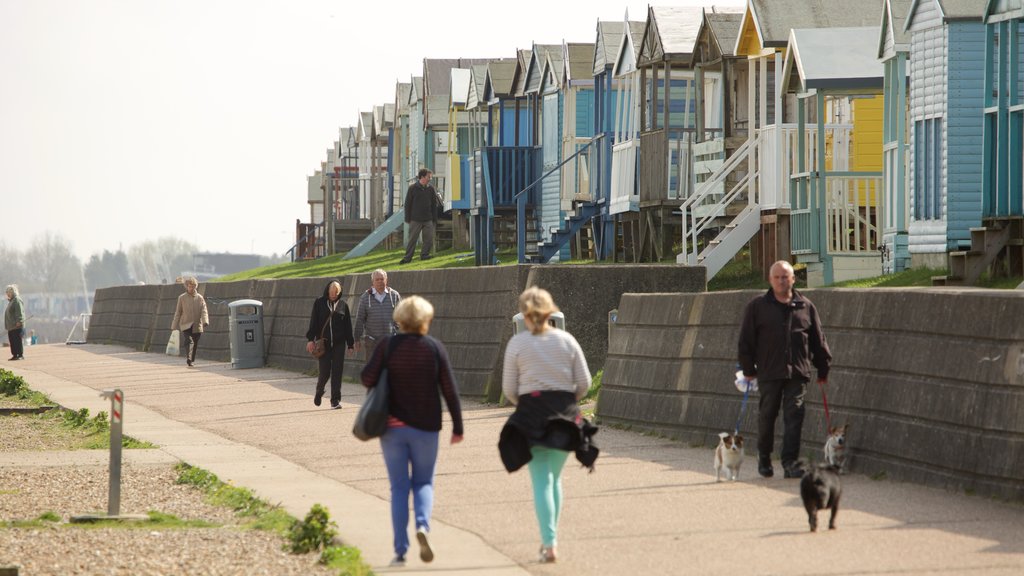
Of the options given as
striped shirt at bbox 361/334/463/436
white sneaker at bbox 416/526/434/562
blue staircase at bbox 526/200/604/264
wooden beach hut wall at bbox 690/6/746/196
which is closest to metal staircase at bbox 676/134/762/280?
wooden beach hut wall at bbox 690/6/746/196

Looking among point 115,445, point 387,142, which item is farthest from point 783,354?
point 387,142

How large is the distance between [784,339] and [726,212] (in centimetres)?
1633

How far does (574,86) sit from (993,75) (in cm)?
1844

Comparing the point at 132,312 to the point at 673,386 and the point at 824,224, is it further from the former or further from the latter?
the point at 673,386

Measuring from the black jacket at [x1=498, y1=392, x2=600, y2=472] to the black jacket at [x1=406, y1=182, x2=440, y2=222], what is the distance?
3440cm

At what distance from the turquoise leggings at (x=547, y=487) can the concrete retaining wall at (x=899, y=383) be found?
315cm

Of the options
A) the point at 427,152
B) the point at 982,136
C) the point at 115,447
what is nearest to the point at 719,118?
the point at 982,136

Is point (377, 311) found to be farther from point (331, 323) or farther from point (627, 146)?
point (627, 146)

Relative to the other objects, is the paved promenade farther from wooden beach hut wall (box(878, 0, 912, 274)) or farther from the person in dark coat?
the person in dark coat

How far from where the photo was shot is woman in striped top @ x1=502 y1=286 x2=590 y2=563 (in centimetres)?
965

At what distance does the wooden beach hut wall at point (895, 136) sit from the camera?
24297 millimetres

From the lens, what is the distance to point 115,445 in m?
11.9

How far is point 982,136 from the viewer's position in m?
22.6

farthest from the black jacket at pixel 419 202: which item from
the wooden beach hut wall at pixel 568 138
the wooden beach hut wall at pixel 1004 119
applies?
the wooden beach hut wall at pixel 1004 119
